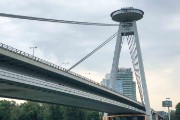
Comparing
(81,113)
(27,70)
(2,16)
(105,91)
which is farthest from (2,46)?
(81,113)

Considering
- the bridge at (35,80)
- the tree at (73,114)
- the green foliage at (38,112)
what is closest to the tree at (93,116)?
the green foliage at (38,112)

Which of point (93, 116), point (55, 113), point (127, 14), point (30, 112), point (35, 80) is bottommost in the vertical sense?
point (93, 116)

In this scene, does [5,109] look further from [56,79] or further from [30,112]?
[56,79]

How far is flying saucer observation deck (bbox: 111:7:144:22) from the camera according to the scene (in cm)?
10552

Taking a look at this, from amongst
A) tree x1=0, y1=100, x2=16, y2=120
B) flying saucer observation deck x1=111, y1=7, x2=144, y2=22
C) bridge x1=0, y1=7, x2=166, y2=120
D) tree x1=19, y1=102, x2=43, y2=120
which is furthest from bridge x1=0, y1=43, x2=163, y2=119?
tree x1=0, y1=100, x2=16, y2=120

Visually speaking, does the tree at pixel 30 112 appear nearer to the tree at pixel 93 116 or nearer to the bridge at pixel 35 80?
the tree at pixel 93 116

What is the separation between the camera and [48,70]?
203 ft

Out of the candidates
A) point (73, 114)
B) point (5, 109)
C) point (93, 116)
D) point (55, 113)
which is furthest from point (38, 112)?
point (93, 116)

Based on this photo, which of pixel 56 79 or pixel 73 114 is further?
pixel 73 114

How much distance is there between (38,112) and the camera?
13788cm

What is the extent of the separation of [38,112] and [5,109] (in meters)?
11.9

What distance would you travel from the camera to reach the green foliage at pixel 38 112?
135 meters

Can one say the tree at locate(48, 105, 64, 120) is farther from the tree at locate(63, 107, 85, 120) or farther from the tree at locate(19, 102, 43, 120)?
the tree at locate(19, 102, 43, 120)

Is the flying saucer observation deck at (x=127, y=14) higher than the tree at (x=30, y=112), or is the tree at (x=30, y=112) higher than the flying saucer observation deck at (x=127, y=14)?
the flying saucer observation deck at (x=127, y=14)
